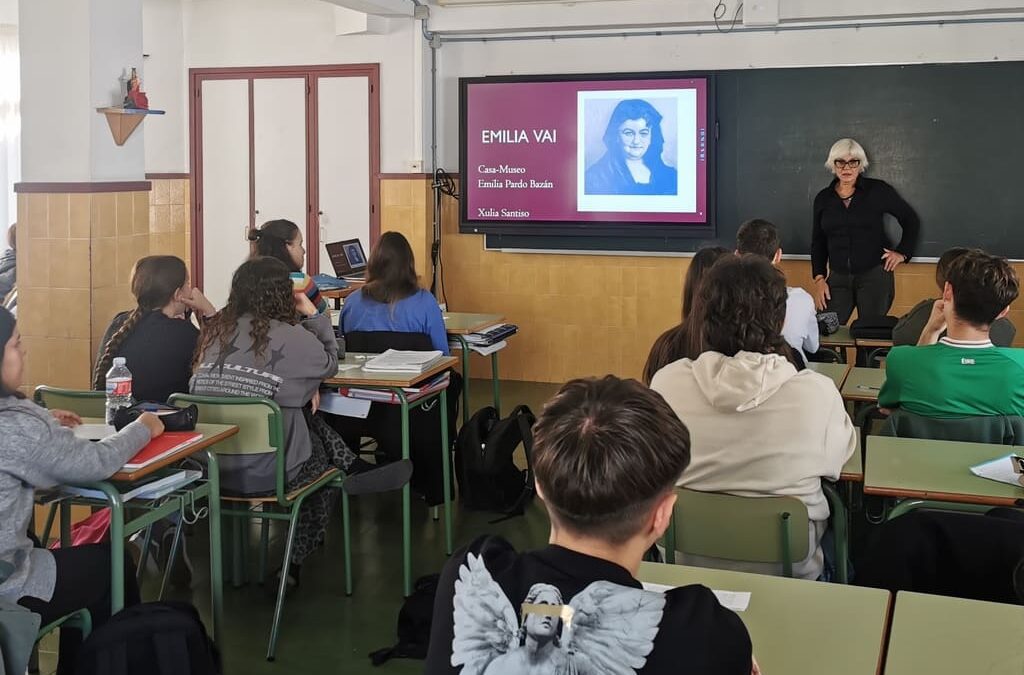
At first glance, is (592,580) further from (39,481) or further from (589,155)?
(589,155)

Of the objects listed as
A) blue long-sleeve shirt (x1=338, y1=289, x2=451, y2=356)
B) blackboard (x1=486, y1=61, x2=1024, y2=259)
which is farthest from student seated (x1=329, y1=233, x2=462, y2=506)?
blackboard (x1=486, y1=61, x2=1024, y2=259)

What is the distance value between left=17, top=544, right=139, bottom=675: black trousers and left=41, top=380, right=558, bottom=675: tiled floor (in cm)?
63

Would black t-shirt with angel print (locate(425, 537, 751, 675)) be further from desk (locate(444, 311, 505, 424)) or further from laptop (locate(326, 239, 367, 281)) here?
laptop (locate(326, 239, 367, 281))

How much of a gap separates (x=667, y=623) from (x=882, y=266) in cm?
590

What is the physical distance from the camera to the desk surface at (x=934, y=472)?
109 inches

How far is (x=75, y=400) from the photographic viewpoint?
3703 millimetres

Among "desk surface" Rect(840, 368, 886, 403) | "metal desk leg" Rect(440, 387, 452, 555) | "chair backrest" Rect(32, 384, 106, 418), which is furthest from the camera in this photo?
"metal desk leg" Rect(440, 387, 452, 555)

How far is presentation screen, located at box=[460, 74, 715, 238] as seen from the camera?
7516mm

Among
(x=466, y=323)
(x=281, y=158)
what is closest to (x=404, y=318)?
(x=466, y=323)

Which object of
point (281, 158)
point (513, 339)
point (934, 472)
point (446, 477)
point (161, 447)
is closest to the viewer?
point (934, 472)

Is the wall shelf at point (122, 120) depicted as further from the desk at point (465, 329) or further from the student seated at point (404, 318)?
the desk at point (465, 329)

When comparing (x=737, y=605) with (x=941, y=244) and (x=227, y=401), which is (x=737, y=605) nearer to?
(x=227, y=401)

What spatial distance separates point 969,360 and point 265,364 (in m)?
2.27

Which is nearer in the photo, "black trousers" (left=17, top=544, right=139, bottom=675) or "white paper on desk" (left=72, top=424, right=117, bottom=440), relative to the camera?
"black trousers" (left=17, top=544, right=139, bottom=675)
